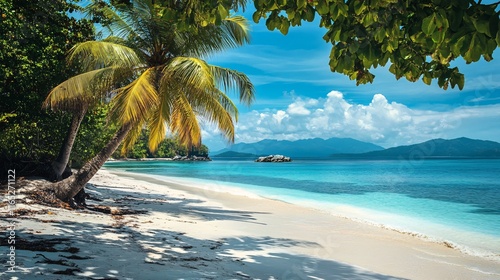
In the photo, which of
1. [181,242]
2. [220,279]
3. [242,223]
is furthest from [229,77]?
[220,279]

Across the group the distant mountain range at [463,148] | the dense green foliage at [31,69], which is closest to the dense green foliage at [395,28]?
the dense green foliage at [31,69]

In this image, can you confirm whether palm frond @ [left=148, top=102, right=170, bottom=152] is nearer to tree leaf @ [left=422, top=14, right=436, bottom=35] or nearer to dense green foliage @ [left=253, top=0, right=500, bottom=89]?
dense green foliage @ [left=253, top=0, right=500, bottom=89]

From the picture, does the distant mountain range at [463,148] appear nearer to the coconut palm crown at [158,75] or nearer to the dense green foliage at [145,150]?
the dense green foliage at [145,150]

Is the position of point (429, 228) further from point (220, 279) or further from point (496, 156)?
point (496, 156)

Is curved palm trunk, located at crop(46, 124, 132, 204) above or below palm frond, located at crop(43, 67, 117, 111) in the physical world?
below

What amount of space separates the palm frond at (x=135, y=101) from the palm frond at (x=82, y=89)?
694mm

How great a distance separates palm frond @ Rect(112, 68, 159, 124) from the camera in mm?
7992

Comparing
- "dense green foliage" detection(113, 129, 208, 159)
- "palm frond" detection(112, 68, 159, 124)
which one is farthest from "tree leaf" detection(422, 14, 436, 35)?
"dense green foliage" detection(113, 129, 208, 159)

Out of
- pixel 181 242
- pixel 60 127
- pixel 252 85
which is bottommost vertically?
pixel 181 242

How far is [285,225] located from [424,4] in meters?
8.42

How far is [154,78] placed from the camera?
9531 mm

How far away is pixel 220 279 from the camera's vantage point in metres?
4.51

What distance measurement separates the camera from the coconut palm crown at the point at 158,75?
341 inches

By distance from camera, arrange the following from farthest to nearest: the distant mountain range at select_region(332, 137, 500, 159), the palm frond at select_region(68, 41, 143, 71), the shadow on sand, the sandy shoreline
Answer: the distant mountain range at select_region(332, 137, 500, 159)
the palm frond at select_region(68, 41, 143, 71)
the sandy shoreline
the shadow on sand
